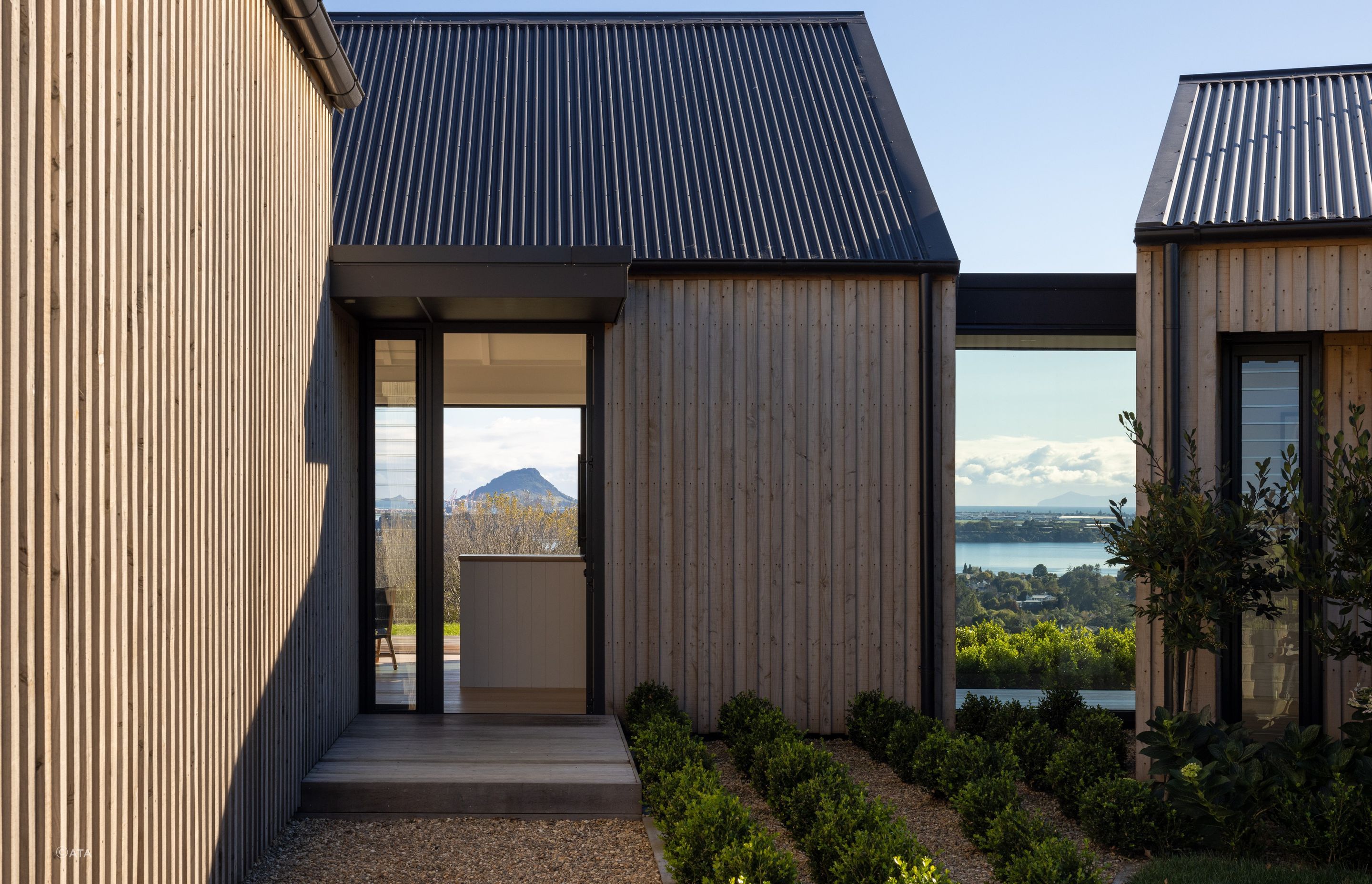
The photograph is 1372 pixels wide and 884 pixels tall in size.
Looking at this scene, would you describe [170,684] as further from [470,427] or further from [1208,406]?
[470,427]

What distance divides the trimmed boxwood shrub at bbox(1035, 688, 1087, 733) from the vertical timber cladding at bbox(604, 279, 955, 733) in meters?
A: 0.67

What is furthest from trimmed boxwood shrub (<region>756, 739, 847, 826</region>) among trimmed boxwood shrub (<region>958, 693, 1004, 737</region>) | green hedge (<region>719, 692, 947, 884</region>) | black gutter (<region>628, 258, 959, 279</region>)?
black gutter (<region>628, 258, 959, 279</region>)

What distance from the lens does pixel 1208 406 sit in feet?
18.5

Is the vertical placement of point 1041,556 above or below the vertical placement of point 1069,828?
above

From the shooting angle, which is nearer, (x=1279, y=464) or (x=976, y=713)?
(x=1279, y=464)

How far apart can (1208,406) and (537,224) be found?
4.60m

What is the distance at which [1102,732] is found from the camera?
19.8ft

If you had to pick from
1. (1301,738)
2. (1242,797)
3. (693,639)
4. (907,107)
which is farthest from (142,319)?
(907,107)

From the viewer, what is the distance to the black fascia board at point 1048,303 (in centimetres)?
693

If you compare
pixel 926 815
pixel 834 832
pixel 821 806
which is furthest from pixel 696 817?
pixel 926 815

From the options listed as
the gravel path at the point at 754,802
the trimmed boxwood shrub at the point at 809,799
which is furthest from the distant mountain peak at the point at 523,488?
the trimmed boxwood shrub at the point at 809,799

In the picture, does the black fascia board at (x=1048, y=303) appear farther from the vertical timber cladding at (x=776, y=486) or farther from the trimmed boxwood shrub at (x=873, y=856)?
the trimmed boxwood shrub at (x=873, y=856)

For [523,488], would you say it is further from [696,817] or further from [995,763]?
[696,817]

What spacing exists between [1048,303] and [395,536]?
16.1 ft
